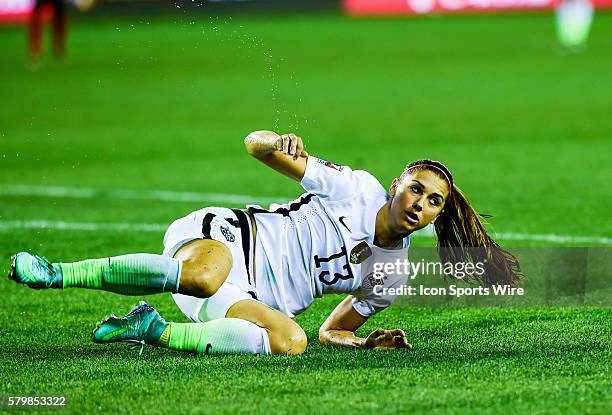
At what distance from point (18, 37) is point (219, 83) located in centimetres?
1013

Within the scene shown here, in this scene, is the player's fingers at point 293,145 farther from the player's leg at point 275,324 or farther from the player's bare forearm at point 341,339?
the player's bare forearm at point 341,339

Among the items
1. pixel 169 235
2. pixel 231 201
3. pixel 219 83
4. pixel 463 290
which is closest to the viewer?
pixel 169 235

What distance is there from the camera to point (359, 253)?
18.2ft

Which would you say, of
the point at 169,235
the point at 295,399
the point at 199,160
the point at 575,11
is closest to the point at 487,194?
the point at 199,160

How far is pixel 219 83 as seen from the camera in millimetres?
22328

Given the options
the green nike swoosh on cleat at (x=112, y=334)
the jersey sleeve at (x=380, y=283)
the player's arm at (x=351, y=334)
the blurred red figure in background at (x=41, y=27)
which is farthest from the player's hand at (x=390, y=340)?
the blurred red figure in background at (x=41, y=27)

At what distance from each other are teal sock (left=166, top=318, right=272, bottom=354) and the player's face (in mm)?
817

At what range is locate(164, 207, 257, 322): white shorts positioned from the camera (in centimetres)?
540

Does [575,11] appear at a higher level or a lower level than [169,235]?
higher

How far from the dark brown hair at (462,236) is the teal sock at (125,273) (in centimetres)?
125

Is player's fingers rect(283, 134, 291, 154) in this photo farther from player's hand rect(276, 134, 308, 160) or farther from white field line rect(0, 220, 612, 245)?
white field line rect(0, 220, 612, 245)

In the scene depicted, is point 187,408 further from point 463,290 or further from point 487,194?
point 487,194

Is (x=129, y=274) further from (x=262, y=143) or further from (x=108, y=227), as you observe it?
(x=108, y=227)

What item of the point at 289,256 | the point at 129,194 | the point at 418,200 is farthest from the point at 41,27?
the point at 418,200
